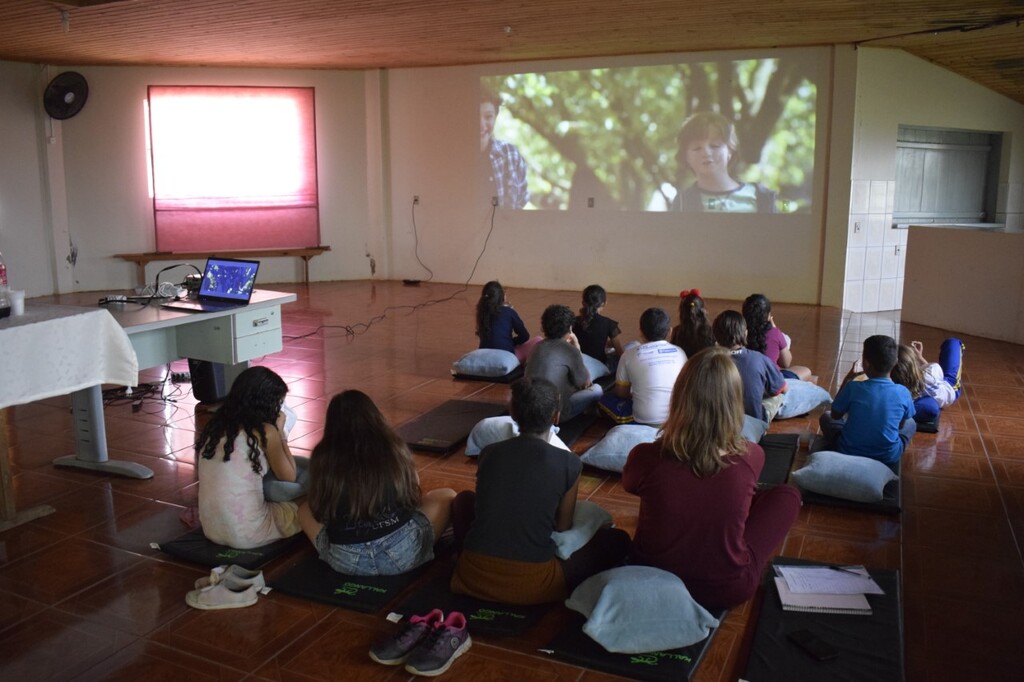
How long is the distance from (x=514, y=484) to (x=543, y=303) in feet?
24.0

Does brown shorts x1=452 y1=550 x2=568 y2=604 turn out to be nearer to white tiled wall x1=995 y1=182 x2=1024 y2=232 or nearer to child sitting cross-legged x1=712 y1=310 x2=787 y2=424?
child sitting cross-legged x1=712 y1=310 x2=787 y2=424

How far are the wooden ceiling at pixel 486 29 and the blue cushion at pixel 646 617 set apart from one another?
558 cm

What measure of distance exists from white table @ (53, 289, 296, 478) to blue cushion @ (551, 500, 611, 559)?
95.1 inches

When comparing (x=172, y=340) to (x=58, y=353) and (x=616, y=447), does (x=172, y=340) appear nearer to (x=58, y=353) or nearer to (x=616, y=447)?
(x=58, y=353)

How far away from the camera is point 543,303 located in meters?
10.2

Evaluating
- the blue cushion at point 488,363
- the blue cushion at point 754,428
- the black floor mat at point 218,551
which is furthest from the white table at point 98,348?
the blue cushion at point 754,428

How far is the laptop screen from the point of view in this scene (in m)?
5.45

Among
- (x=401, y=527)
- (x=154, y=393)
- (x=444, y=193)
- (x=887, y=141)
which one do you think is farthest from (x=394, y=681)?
(x=444, y=193)

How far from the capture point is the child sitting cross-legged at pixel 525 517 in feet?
9.66

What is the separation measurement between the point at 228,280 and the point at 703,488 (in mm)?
3662

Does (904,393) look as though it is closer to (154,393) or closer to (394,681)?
(394,681)

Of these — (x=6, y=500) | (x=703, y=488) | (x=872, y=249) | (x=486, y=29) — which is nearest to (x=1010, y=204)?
(x=872, y=249)

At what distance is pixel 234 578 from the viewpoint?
324 cm

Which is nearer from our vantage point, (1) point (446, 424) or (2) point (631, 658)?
(2) point (631, 658)
